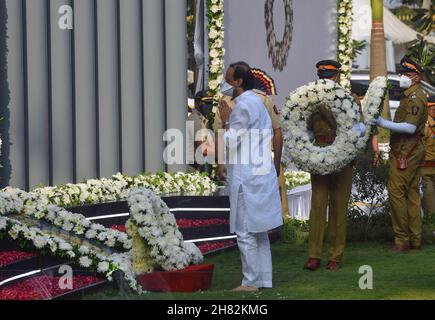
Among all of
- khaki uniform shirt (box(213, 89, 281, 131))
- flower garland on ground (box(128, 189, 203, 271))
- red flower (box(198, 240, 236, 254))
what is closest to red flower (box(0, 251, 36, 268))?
flower garland on ground (box(128, 189, 203, 271))

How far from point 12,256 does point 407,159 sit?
467 centimetres

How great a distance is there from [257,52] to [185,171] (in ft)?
9.66

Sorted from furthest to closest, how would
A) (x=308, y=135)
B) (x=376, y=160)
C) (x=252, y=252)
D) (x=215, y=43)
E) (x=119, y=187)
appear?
(x=215, y=43), (x=376, y=160), (x=119, y=187), (x=308, y=135), (x=252, y=252)

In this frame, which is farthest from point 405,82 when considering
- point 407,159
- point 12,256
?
point 12,256

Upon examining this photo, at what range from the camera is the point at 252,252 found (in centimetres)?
1005

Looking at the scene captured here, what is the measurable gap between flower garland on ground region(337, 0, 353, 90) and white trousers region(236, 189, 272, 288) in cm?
939

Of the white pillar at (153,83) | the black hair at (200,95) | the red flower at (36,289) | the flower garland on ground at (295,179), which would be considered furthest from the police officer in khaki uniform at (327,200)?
the flower garland on ground at (295,179)

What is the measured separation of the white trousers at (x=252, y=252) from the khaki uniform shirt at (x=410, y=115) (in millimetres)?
3131

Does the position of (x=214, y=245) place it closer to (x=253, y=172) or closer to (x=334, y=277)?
(x=334, y=277)

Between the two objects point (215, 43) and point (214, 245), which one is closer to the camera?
point (214, 245)

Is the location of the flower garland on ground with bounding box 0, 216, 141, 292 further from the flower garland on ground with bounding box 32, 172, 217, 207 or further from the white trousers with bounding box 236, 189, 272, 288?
the flower garland on ground with bounding box 32, 172, 217, 207

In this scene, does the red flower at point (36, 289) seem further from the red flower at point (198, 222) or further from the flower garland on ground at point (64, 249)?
the red flower at point (198, 222)

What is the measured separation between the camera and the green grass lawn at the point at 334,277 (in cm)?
979

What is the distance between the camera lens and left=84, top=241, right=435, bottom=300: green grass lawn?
32.1 ft
